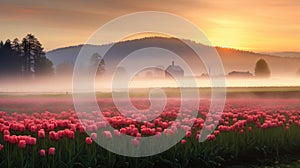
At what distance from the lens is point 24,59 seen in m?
29.6

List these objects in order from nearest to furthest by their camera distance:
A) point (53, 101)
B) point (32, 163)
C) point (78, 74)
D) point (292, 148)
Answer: point (32, 163), point (292, 148), point (53, 101), point (78, 74)

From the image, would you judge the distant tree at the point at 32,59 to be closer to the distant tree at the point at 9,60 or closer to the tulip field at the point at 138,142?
the distant tree at the point at 9,60

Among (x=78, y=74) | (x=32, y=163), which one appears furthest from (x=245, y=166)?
(x=78, y=74)

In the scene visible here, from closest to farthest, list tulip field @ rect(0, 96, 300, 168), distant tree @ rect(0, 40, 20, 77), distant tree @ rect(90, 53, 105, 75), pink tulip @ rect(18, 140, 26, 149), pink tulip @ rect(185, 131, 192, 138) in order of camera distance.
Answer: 1. pink tulip @ rect(18, 140, 26, 149)
2. tulip field @ rect(0, 96, 300, 168)
3. pink tulip @ rect(185, 131, 192, 138)
4. distant tree @ rect(90, 53, 105, 75)
5. distant tree @ rect(0, 40, 20, 77)

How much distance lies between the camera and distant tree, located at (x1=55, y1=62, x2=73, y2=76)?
96.9 feet

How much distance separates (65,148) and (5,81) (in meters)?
18.2

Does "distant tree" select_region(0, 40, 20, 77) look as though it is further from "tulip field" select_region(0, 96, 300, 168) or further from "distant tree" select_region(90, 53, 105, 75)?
"tulip field" select_region(0, 96, 300, 168)

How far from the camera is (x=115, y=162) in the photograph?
1161cm

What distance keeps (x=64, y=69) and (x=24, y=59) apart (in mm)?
2421

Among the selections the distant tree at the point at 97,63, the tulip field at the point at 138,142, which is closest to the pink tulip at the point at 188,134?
the tulip field at the point at 138,142

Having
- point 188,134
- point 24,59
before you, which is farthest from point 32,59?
point 188,134

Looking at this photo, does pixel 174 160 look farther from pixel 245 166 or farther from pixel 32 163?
pixel 32 163

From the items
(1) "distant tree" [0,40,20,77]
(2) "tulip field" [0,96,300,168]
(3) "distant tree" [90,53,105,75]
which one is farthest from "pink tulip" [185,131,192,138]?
(1) "distant tree" [0,40,20,77]

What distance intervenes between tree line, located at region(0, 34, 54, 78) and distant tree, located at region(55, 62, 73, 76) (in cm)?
73
